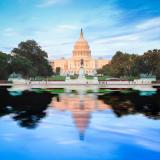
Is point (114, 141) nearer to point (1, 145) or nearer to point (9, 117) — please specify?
point (1, 145)

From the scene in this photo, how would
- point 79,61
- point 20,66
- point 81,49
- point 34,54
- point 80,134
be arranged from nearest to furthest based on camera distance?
point 80,134 → point 20,66 → point 34,54 → point 81,49 → point 79,61

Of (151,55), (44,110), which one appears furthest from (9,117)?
(151,55)

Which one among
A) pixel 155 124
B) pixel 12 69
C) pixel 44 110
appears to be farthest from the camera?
pixel 12 69

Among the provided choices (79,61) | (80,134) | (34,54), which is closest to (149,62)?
(34,54)

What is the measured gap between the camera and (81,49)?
373 feet

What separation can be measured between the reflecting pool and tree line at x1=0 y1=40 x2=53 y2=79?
113ft

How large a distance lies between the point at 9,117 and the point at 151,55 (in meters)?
42.5

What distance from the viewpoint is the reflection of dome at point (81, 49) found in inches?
4405

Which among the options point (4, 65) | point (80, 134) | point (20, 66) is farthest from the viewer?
point (20, 66)

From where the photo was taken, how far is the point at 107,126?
1284cm

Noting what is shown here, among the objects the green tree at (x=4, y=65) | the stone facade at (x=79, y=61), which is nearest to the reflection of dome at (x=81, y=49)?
the stone facade at (x=79, y=61)

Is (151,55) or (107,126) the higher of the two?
(151,55)

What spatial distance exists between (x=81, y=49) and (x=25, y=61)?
60.2 metres

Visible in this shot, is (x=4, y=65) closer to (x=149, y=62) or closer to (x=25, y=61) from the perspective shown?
(x=25, y=61)
